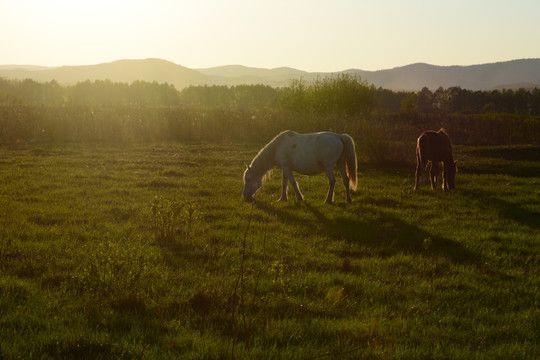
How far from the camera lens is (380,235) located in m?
10.2

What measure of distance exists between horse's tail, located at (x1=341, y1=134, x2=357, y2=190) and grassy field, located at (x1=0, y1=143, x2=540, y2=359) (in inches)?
32.9

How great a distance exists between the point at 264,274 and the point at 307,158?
6256 mm

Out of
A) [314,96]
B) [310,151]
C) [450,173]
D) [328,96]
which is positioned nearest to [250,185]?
[310,151]

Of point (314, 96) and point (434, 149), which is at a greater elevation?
point (314, 96)

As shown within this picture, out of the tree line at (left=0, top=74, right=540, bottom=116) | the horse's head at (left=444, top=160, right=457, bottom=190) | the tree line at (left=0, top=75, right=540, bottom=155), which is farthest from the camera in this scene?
the tree line at (left=0, top=74, right=540, bottom=116)

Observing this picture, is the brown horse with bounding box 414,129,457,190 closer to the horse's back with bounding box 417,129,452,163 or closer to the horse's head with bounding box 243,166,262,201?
the horse's back with bounding box 417,129,452,163

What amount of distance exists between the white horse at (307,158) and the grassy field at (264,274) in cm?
73

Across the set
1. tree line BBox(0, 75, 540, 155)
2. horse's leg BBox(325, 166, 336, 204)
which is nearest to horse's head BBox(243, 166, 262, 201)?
horse's leg BBox(325, 166, 336, 204)

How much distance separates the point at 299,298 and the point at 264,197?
7978 millimetres

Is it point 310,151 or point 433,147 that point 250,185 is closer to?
point 310,151

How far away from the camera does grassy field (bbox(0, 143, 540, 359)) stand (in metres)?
5.17

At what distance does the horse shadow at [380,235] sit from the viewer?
29.7 feet

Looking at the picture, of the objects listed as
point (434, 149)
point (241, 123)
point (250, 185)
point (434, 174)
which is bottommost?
point (250, 185)

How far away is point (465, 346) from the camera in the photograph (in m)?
5.27
